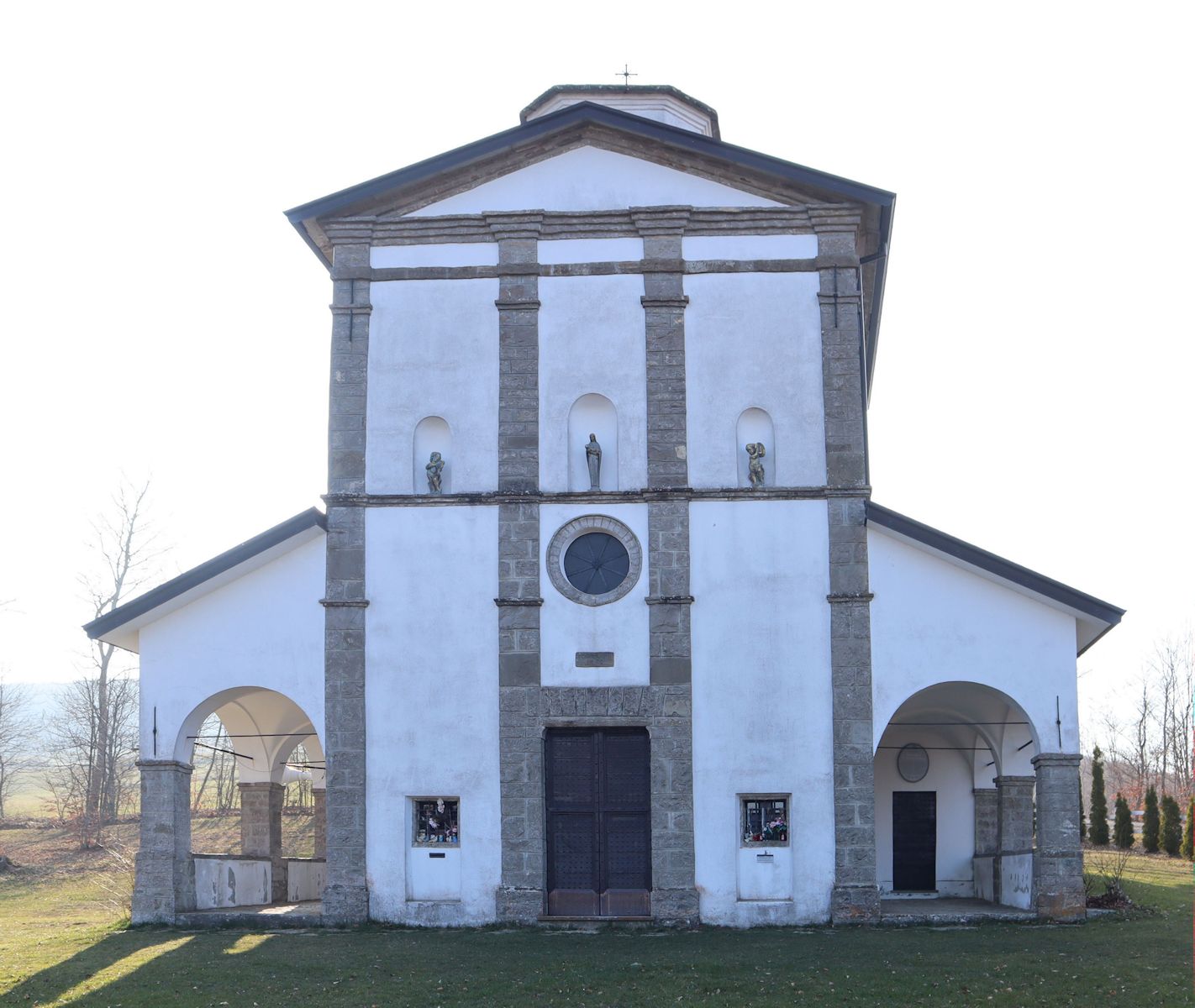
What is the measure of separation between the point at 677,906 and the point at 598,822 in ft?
5.14

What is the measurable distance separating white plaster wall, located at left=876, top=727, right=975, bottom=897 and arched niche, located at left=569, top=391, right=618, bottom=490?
728 centimetres

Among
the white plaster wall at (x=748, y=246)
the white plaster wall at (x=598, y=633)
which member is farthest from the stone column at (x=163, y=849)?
the white plaster wall at (x=748, y=246)

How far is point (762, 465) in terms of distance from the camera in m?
19.8

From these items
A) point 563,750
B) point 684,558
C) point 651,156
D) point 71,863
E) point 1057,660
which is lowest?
point 71,863

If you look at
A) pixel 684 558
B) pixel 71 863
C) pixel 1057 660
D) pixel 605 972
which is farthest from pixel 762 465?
pixel 71 863

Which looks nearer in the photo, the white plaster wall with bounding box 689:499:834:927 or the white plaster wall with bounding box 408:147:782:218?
the white plaster wall with bounding box 689:499:834:927

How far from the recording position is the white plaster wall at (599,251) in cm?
2045

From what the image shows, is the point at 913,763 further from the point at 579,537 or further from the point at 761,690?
the point at 579,537

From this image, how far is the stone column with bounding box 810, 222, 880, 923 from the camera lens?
1875 cm

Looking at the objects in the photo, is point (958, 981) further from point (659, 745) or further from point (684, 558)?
point (684, 558)

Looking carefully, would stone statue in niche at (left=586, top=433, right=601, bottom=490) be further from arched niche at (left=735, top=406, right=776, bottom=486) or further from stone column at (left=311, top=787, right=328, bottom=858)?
stone column at (left=311, top=787, right=328, bottom=858)

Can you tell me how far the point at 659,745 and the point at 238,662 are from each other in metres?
6.04

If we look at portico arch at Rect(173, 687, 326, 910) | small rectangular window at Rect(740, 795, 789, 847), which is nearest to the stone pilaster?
small rectangular window at Rect(740, 795, 789, 847)

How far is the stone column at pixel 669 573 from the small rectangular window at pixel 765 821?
778 mm
